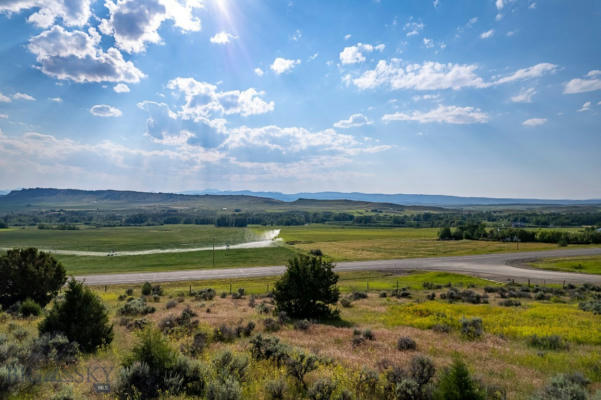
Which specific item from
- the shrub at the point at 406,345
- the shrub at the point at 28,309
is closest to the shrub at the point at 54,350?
the shrub at the point at 28,309

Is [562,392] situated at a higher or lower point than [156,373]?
higher

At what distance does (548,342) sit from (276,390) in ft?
42.7

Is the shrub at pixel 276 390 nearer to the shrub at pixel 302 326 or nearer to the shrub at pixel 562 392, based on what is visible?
the shrub at pixel 562 392

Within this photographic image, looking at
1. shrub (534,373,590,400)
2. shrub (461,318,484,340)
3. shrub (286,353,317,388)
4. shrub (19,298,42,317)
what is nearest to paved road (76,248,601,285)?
shrub (19,298,42,317)

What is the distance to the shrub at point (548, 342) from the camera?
13570 mm

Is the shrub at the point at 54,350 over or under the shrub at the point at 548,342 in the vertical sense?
over

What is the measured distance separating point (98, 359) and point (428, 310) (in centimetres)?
1937

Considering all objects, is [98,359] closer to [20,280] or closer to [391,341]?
[391,341]

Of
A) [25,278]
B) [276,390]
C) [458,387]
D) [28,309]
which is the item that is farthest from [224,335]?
[25,278]

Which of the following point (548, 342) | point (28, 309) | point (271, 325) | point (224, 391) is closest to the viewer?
point (224, 391)

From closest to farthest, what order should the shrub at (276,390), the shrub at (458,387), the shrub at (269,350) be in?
the shrub at (458,387) → the shrub at (276,390) → the shrub at (269,350)

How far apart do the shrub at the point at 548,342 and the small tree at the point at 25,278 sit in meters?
32.8

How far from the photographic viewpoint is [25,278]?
2400 centimetres

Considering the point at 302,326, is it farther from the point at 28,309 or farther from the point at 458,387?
the point at 28,309
